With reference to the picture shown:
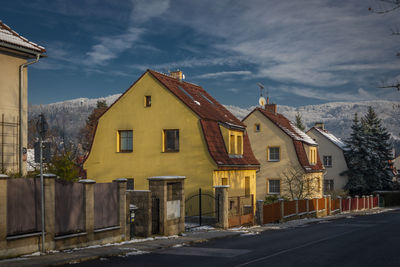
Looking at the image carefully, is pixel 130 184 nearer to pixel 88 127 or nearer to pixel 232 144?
pixel 232 144

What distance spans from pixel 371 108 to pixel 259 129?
26.3 meters

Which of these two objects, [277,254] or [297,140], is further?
[297,140]

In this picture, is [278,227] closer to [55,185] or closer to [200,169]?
[200,169]

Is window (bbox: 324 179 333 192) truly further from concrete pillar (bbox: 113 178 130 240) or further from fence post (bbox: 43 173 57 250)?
fence post (bbox: 43 173 57 250)

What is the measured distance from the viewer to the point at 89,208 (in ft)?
46.6

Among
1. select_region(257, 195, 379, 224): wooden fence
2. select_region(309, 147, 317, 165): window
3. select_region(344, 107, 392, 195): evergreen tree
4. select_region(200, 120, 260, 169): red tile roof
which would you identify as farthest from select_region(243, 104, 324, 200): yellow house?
select_region(344, 107, 392, 195): evergreen tree

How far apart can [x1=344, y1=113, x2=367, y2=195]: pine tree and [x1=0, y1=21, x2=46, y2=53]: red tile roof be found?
45636mm

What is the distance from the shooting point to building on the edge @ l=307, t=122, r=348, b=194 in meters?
57.7

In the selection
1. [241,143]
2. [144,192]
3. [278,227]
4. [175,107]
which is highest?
[175,107]

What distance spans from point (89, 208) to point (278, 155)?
3043 cm

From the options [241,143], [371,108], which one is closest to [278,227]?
[241,143]

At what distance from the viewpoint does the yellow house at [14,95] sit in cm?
1702

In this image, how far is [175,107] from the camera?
91.2ft

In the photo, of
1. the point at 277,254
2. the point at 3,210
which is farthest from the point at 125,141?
the point at 277,254
